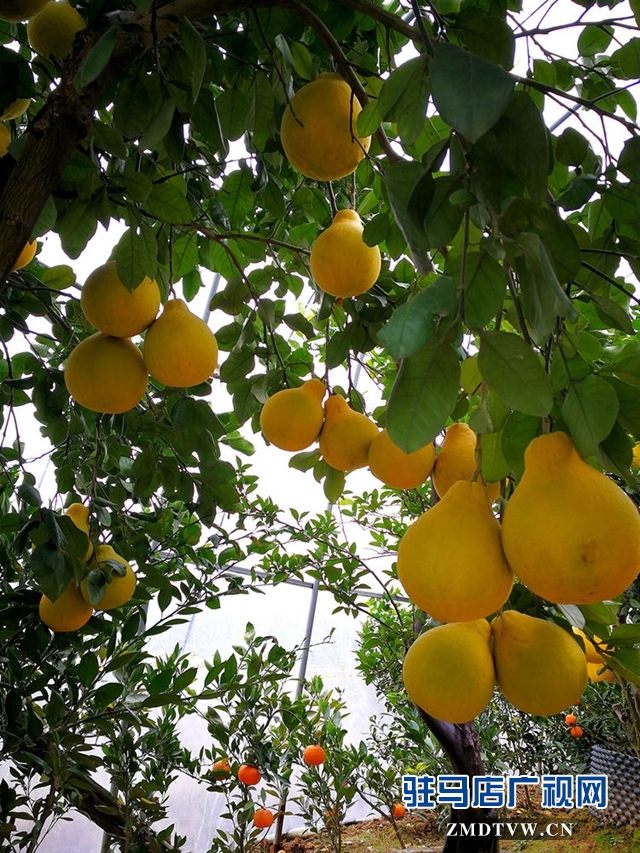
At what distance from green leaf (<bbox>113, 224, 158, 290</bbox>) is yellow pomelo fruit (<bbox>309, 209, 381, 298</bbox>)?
205 millimetres

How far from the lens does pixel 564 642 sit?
53 cm

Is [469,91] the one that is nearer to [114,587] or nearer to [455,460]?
[455,460]

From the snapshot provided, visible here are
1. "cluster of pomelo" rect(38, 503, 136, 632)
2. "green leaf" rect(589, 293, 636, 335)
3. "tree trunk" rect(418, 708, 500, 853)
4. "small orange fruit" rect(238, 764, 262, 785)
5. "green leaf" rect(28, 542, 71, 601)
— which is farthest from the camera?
"small orange fruit" rect(238, 764, 262, 785)

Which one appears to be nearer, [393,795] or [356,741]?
[393,795]

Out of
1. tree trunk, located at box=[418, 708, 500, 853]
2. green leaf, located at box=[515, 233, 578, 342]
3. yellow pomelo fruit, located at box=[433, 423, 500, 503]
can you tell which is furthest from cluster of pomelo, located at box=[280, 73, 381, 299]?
tree trunk, located at box=[418, 708, 500, 853]

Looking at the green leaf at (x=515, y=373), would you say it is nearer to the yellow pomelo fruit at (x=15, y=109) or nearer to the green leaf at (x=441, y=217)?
the green leaf at (x=441, y=217)

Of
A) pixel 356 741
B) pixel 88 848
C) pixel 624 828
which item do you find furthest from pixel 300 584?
pixel 624 828

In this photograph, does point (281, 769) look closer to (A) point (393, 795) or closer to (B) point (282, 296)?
(A) point (393, 795)

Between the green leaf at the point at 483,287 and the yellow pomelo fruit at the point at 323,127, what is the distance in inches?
12.1

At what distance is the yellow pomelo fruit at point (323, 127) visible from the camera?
24.4 inches

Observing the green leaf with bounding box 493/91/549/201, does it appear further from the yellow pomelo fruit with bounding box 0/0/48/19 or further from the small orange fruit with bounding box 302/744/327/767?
the small orange fruit with bounding box 302/744/327/767

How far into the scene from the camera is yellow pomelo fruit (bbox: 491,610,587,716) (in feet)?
1.66

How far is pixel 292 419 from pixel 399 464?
0.64ft

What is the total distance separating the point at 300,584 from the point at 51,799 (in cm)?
324
